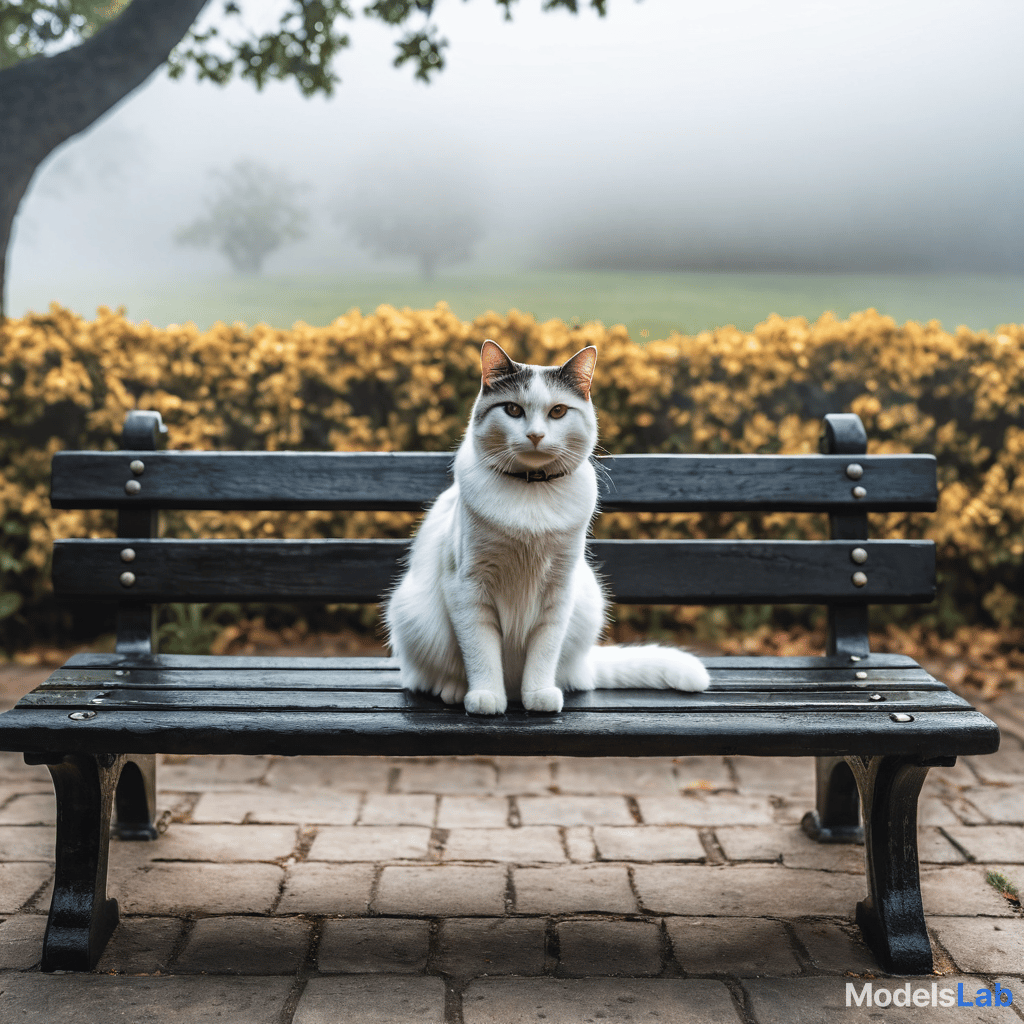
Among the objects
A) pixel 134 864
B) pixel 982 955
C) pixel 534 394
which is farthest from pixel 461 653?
pixel 982 955

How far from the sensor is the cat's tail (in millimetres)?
2246

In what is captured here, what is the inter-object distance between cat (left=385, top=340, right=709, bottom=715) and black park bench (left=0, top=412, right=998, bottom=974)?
11 centimetres

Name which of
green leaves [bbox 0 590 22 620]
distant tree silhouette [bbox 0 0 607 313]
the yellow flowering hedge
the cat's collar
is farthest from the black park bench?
distant tree silhouette [bbox 0 0 607 313]

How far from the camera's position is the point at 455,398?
432cm

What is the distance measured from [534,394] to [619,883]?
4.41 feet

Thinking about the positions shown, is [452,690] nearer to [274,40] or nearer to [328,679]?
[328,679]

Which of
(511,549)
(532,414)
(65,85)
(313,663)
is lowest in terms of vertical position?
(313,663)

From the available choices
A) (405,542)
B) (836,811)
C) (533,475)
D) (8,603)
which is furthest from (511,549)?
(8,603)

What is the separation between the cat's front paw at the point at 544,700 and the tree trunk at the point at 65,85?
5155mm

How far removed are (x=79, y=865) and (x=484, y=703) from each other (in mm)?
946

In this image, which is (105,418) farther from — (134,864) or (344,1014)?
(344,1014)

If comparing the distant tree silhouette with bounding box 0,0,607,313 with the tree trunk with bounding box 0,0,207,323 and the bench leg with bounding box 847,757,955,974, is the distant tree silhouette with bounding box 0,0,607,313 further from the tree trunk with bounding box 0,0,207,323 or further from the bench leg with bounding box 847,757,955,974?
the bench leg with bounding box 847,757,955,974

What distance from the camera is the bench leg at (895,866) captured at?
2.04m

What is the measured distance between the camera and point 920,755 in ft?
6.39
